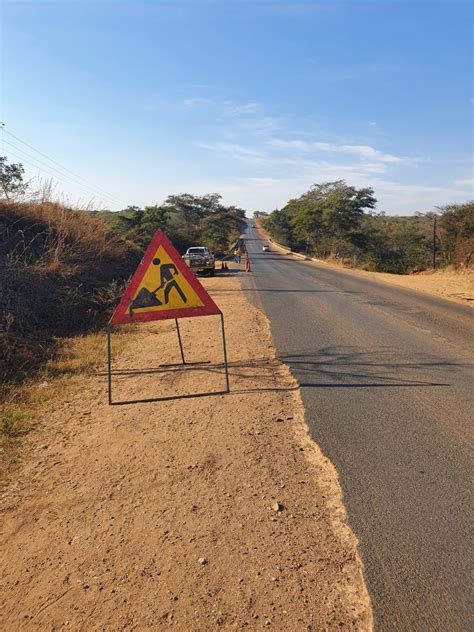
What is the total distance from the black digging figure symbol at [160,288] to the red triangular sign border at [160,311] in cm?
6

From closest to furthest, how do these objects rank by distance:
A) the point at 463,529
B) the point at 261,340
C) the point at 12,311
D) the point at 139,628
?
the point at 139,628, the point at 463,529, the point at 261,340, the point at 12,311

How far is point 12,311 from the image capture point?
8.68m

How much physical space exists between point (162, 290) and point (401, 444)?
312cm

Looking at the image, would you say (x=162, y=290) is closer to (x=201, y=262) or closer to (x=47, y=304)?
(x=47, y=304)

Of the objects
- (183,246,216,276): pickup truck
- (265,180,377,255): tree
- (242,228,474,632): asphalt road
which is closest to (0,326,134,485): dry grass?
(242,228,474,632): asphalt road

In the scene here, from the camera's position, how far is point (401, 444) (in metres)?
3.97

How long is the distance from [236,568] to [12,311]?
7661 mm

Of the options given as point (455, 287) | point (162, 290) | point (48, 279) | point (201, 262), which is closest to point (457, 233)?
point (455, 287)

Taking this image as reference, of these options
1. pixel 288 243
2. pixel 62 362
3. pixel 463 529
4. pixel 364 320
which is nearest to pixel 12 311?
pixel 62 362

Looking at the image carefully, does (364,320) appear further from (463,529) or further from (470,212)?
(470,212)

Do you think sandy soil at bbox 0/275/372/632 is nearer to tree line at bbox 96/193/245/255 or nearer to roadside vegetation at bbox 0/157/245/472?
roadside vegetation at bbox 0/157/245/472

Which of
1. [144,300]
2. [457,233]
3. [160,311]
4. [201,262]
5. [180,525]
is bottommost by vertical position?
[180,525]

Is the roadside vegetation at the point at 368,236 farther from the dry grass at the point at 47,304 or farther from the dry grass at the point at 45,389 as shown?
the dry grass at the point at 45,389

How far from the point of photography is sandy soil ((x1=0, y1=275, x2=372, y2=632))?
227 centimetres
